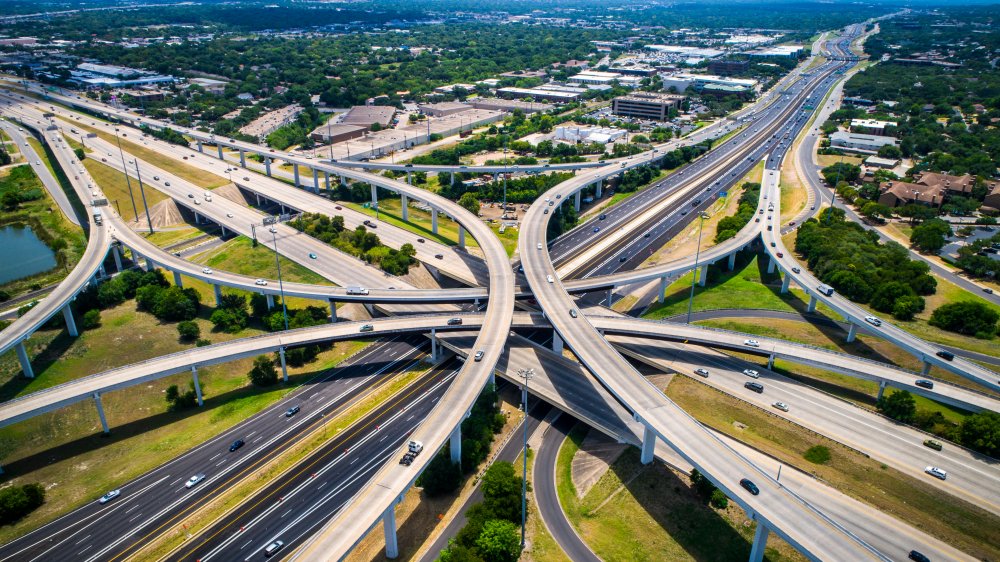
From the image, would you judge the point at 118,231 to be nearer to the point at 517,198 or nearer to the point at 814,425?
the point at 517,198

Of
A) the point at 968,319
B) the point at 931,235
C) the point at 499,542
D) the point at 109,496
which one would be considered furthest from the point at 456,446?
the point at 931,235

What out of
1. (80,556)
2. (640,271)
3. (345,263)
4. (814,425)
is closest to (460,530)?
(80,556)

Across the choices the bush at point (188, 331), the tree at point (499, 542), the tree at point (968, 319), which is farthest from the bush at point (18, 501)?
the tree at point (968, 319)

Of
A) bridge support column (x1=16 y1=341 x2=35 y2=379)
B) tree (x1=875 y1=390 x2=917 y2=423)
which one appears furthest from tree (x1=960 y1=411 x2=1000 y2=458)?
bridge support column (x1=16 y1=341 x2=35 y2=379)

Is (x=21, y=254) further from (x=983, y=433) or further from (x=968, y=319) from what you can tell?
(x=968, y=319)

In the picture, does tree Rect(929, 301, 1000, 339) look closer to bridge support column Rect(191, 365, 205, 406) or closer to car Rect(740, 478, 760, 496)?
car Rect(740, 478, 760, 496)

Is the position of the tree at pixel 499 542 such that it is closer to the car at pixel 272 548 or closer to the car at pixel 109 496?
the car at pixel 272 548
